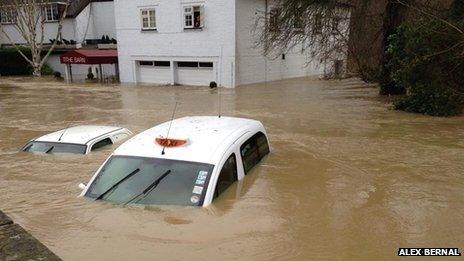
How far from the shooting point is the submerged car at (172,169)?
18.5 feet

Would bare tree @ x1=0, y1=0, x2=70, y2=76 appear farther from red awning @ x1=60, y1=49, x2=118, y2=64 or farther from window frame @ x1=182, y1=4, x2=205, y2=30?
window frame @ x1=182, y1=4, x2=205, y2=30

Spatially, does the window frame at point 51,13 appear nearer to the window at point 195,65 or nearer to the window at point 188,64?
the window at point 188,64

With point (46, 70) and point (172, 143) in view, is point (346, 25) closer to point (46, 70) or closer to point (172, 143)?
point (172, 143)

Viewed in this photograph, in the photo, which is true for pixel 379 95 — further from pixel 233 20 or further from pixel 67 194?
pixel 67 194

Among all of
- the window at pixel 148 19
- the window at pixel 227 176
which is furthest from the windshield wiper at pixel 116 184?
the window at pixel 148 19

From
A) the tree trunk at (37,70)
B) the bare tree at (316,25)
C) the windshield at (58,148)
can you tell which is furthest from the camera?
the tree trunk at (37,70)

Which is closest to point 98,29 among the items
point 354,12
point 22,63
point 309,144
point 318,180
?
point 22,63

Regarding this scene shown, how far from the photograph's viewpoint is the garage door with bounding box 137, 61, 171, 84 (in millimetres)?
28234

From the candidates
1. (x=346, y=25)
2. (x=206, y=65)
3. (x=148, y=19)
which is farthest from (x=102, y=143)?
(x=148, y=19)

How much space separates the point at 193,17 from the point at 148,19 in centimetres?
362

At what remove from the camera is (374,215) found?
6.44 metres

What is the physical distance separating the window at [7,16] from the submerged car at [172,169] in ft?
113

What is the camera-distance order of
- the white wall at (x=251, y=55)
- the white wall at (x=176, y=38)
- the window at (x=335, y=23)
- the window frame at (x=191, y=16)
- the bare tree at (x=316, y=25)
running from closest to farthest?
1. the bare tree at (x=316, y=25)
2. the window at (x=335, y=23)
3. the white wall at (x=176, y=38)
4. the white wall at (x=251, y=55)
5. the window frame at (x=191, y=16)

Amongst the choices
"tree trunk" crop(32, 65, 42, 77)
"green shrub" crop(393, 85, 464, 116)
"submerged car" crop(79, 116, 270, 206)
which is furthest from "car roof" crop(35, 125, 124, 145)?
"tree trunk" crop(32, 65, 42, 77)
